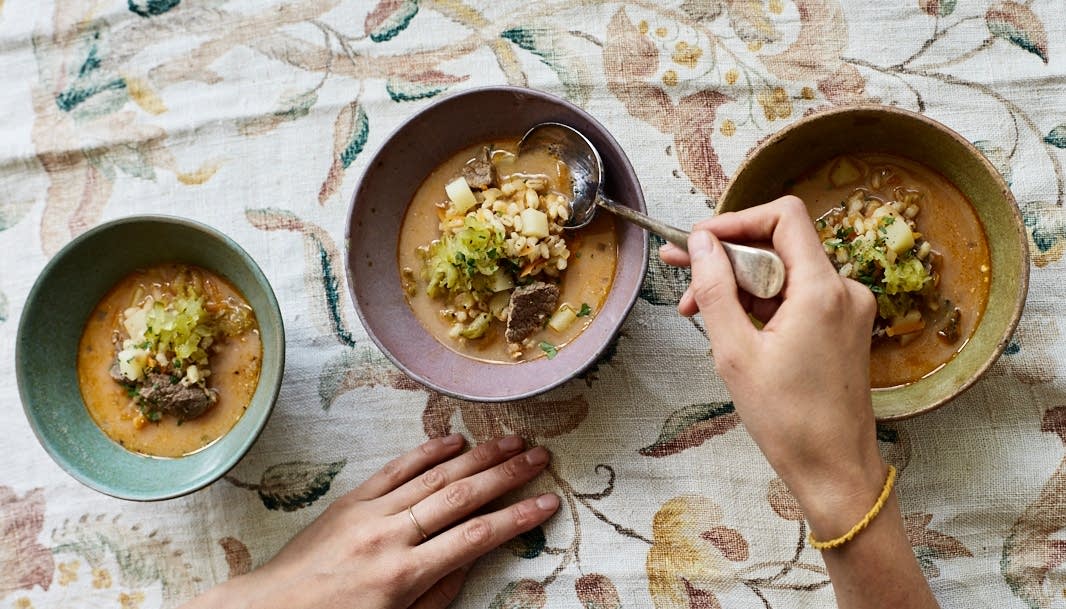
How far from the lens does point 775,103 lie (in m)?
2.04

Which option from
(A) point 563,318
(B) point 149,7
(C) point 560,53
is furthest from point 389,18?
(A) point 563,318

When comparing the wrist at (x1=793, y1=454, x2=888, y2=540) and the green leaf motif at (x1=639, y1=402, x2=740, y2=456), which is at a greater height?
the wrist at (x1=793, y1=454, x2=888, y2=540)

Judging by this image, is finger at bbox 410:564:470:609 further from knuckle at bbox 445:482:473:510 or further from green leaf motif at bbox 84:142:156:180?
green leaf motif at bbox 84:142:156:180

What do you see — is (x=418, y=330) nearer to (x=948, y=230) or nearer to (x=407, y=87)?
(x=407, y=87)

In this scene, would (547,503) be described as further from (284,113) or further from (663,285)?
(284,113)

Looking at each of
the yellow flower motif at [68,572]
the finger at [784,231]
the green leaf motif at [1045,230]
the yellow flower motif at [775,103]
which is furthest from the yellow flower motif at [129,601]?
the green leaf motif at [1045,230]

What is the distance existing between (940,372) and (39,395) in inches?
76.5

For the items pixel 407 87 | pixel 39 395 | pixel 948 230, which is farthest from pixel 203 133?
pixel 948 230

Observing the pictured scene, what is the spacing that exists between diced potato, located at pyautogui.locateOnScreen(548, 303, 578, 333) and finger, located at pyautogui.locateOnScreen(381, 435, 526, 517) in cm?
28

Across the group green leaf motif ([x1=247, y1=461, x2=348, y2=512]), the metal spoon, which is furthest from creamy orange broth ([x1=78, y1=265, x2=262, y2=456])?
the metal spoon

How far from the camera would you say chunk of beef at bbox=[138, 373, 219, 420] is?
1.93 metres

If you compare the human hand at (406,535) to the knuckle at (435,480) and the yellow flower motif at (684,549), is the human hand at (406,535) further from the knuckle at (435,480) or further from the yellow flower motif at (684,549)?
the yellow flower motif at (684,549)

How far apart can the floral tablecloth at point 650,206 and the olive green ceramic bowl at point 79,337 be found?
0.53ft

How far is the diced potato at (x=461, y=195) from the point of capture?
76.5 inches
